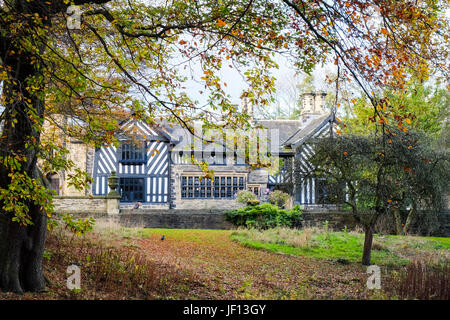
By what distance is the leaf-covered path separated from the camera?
7.72 meters

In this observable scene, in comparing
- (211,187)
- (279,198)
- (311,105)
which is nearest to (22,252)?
(279,198)

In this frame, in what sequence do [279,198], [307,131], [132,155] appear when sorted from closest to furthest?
[279,198] < [132,155] < [307,131]

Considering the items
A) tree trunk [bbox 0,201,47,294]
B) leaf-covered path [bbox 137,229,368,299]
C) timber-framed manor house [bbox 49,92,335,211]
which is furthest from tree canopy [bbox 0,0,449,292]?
timber-framed manor house [bbox 49,92,335,211]

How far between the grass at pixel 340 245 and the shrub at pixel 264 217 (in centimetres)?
138

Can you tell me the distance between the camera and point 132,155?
980 inches

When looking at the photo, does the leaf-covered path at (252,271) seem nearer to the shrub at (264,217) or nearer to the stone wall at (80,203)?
the shrub at (264,217)

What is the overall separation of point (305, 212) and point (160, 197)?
8.83 metres

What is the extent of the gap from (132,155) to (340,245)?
14467mm

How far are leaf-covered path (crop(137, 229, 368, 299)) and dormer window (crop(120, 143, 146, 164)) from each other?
10.9 m

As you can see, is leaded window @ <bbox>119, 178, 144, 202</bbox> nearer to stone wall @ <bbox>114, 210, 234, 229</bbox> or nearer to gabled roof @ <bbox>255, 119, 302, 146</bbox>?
stone wall @ <bbox>114, 210, 234, 229</bbox>

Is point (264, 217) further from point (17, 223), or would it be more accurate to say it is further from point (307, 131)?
point (17, 223)
